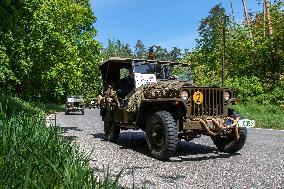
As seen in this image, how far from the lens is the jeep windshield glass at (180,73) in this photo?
9.54 meters

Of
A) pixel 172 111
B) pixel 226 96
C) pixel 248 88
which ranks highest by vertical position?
pixel 248 88

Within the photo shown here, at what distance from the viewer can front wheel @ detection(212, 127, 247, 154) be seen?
7832 mm

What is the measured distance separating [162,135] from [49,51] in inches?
991

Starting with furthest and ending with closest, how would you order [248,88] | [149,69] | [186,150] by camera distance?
1. [248,88]
2. [149,69]
3. [186,150]

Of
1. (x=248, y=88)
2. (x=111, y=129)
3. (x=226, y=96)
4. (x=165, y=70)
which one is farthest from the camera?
(x=248, y=88)

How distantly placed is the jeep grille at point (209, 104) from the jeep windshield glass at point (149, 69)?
2175 mm

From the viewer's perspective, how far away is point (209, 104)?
24.5 feet

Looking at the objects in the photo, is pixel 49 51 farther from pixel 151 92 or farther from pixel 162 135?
pixel 162 135

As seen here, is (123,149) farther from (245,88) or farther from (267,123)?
(245,88)

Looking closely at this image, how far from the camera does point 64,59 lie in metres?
32.8

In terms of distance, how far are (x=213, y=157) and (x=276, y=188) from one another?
8.33 ft

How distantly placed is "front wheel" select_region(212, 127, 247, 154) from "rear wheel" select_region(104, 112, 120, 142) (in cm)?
285

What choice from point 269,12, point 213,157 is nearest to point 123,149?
point 213,157

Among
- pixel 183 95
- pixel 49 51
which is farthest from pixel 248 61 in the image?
pixel 183 95
